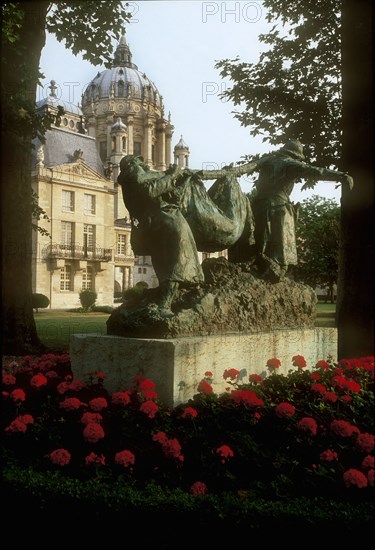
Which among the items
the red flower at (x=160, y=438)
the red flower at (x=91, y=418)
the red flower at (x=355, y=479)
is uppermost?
the red flower at (x=91, y=418)

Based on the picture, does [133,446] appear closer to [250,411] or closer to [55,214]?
[250,411]

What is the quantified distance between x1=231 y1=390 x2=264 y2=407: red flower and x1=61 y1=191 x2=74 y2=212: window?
43939 mm

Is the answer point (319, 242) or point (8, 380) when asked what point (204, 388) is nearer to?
point (8, 380)

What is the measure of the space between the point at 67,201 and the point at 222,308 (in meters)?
43.6

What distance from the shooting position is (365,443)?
427 centimetres

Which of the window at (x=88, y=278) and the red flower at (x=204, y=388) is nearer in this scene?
the red flower at (x=204, y=388)

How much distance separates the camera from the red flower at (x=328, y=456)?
4.14 metres

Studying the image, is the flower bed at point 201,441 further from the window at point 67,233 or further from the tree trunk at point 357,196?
the window at point 67,233

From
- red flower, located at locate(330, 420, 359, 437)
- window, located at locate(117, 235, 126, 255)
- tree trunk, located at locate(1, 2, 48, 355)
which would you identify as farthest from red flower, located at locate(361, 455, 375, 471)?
window, located at locate(117, 235, 126, 255)

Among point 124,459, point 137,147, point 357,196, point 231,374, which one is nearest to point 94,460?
point 124,459

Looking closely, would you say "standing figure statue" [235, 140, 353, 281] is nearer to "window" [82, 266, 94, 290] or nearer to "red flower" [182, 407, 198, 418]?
"red flower" [182, 407, 198, 418]

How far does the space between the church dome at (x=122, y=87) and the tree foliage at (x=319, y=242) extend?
53290 mm

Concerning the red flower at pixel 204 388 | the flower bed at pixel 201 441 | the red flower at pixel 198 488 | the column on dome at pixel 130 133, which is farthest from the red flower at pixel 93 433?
the column on dome at pixel 130 133

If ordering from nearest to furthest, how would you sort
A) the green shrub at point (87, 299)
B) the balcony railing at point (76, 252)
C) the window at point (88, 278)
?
the green shrub at point (87, 299) → the balcony railing at point (76, 252) → the window at point (88, 278)
